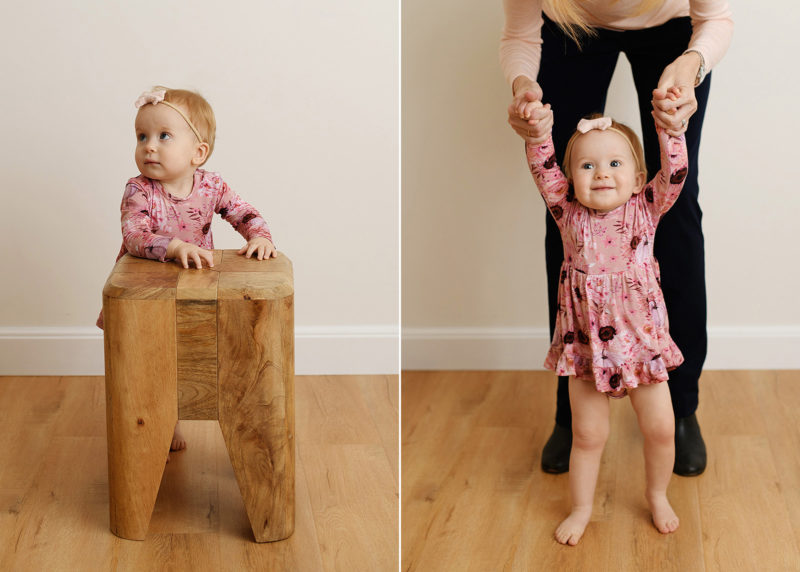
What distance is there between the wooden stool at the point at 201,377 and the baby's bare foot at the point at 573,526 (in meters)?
0.40

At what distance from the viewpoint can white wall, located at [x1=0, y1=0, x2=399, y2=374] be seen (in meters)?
1.74

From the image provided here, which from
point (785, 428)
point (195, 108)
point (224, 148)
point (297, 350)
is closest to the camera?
point (195, 108)

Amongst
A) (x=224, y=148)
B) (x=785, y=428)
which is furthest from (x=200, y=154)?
(x=785, y=428)

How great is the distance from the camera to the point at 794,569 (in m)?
1.21

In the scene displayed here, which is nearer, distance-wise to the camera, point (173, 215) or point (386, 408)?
point (173, 215)

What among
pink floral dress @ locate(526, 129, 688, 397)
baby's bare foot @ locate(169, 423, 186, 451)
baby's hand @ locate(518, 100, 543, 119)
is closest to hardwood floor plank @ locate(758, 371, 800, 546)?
pink floral dress @ locate(526, 129, 688, 397)

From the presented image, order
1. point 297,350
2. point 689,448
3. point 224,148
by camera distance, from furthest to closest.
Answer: point 297,350
point 224,148
point 689,448

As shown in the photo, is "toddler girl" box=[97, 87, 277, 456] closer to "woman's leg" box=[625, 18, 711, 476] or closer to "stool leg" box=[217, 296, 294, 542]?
"stool leg" box=[217, 296, 294, 542]

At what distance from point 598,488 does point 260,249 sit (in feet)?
2.21

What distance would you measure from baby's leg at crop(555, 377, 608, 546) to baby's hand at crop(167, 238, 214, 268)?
575 millimetres

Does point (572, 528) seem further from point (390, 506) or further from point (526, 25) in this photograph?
point (526, 25)

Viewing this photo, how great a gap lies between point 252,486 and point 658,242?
0.76 m

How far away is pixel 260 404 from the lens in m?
1.20

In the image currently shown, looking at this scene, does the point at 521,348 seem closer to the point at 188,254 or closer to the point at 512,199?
the point at 512,199
